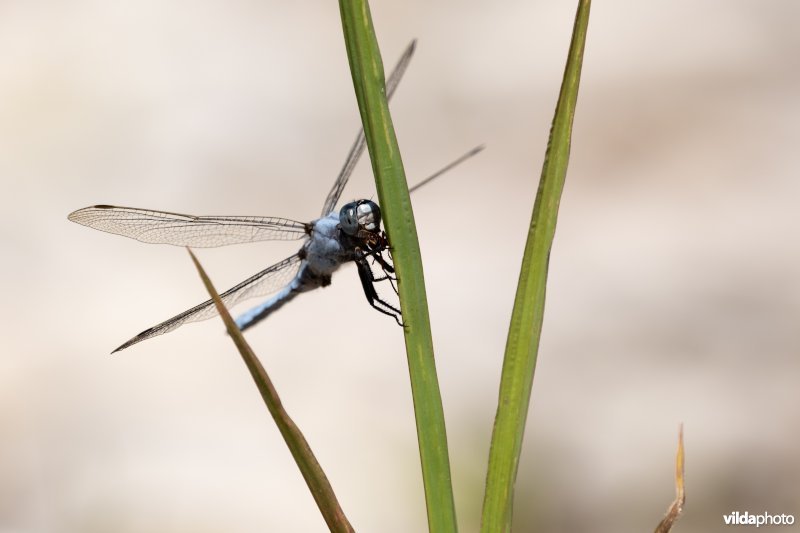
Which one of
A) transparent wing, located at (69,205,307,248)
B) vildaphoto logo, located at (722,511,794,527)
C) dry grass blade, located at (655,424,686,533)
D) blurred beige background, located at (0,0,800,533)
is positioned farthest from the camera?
blurred beige background, located at (0,0,800,533)

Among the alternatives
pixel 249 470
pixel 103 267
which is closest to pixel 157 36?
pixel 103 267

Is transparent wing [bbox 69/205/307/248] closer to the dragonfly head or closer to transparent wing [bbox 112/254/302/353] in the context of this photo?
transparent wing [bbox 112/254/302/353]

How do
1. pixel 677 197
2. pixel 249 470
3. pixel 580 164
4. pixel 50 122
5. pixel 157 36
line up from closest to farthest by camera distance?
pixel 249 470
pixel 677 197
pixel 580 164
pixel 50 122
pixel 157 36

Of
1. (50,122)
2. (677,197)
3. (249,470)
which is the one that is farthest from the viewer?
(50,122)

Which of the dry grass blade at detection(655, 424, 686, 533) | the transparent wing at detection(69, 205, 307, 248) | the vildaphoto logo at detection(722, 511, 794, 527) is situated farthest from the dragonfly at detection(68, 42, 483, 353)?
the vildaphoto logo at detection(722, 511, 794, 527)

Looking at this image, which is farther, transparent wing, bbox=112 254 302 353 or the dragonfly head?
transparent wing, bbox=112 254 302 353

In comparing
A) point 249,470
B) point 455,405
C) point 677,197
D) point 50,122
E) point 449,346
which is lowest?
point 249,470

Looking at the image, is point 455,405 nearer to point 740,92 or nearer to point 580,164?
point 580,164

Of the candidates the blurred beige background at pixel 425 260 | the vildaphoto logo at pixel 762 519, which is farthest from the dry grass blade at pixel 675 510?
the vildaphoto logo at pixel 762 519
